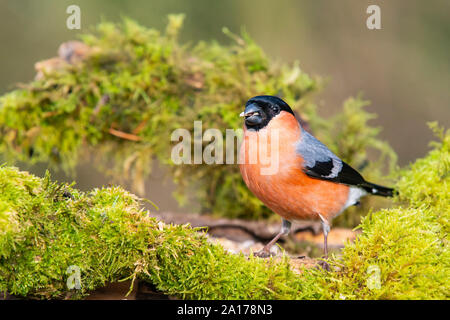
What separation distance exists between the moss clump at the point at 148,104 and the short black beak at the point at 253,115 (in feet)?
4.33

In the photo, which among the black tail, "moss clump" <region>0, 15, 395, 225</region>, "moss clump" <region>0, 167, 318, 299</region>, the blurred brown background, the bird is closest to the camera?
"moss clump" <region>0, 167, 318, 299</region>

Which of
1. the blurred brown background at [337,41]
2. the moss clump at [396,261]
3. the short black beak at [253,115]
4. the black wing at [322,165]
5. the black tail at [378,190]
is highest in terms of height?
the blurred brown background at [337,41]

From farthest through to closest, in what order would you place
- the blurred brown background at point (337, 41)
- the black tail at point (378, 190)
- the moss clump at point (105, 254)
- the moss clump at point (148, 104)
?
the blurred brown background at point (337, 41), the moss clump at point (148, 104), the black tail at point (378, 190), the moss clump at point (105, 254)

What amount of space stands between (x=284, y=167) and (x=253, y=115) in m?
0.34

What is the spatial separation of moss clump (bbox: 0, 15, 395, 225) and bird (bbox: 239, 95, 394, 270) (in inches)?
50.8

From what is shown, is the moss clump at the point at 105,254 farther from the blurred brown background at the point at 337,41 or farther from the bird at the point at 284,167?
the blurred brown background at the point at 337,41

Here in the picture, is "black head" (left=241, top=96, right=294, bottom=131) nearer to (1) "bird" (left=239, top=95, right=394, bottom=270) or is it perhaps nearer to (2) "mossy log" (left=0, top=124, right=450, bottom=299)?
(1) "bird" (left=239, top=95, right=394, bottom=270)

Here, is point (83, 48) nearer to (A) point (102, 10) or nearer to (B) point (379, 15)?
(A) point (102, 10)

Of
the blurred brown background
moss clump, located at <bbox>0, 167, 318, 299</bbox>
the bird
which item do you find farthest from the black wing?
the blurred brown background

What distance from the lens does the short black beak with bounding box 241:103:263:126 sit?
2.55m

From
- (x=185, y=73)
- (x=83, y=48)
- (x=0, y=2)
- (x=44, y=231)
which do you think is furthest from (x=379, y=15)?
(x=44, y=231)

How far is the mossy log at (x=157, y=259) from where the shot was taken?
173cm

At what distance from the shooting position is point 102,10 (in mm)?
6508

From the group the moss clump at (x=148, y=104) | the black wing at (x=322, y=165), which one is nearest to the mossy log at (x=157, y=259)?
the black wing at (x=322, y=165)
